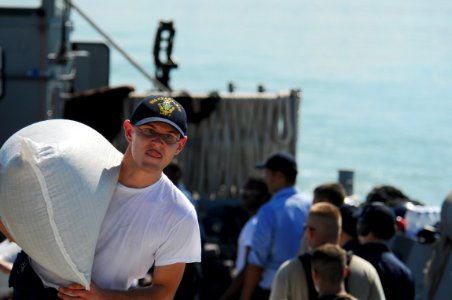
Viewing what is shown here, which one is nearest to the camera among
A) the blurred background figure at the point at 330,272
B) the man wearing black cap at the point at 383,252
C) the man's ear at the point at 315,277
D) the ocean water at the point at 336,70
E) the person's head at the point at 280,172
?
the blurred background figure at the point at 330,272

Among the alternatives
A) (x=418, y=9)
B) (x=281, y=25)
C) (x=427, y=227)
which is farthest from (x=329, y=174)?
(x=418, y=9)

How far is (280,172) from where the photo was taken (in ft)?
23.6

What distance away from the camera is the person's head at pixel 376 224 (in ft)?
19.4

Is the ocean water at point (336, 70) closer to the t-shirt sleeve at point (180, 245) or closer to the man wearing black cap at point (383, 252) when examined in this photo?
the man wearing black cap at point (383, 252)

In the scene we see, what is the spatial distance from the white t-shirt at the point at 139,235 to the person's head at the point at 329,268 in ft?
3.54

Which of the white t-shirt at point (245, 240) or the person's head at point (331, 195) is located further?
the white t-shirt at point (245, 240)

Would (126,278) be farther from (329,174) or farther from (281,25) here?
(281,25)

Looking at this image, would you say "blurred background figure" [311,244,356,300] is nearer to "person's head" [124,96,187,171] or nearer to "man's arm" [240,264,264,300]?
"person's head" [124,96,187,171]

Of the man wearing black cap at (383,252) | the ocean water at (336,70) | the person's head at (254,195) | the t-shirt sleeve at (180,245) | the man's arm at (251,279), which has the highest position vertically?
the t-shirt sleeve at (180,245)

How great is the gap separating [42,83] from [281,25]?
2190 inches

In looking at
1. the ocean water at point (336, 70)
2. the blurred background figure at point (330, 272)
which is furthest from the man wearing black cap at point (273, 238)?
the ocean water at point (336, 70)

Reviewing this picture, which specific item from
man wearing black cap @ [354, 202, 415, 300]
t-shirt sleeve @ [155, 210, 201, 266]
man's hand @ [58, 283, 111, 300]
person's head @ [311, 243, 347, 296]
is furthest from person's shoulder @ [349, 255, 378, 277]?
man's hand @ [58, 283, 111, 300]

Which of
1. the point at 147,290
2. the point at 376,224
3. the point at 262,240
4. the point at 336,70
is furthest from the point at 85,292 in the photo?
the point at 336,70

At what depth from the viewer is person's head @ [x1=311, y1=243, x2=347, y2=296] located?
4836mm
